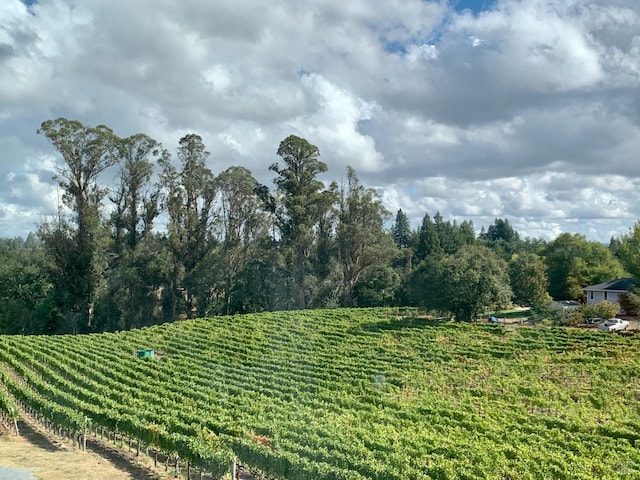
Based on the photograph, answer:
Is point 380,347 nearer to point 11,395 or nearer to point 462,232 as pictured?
point 11,395

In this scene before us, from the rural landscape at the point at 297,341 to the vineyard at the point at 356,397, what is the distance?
98mm

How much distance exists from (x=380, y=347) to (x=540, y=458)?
1856 cm

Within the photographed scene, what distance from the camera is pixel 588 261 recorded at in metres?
60.4

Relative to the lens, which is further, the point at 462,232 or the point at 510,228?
the point at 510,228

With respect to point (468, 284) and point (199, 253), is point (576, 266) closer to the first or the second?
point (468, 284)

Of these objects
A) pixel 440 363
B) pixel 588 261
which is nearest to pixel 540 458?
pixel 440 363

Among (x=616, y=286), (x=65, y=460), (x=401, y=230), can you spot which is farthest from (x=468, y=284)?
(x=401, y=230)

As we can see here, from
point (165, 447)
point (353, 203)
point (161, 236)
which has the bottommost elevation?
point (165, 447)

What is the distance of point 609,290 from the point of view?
49.7 metres

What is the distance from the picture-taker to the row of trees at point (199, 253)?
48500 mm

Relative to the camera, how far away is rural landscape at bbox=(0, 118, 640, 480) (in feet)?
49.1

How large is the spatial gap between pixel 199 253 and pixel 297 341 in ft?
68.8

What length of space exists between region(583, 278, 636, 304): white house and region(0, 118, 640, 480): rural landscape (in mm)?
641

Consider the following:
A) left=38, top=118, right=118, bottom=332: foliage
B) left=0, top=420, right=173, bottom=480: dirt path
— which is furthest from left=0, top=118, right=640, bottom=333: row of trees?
left=0, top=420, right=173, bottom=480: dirt path
